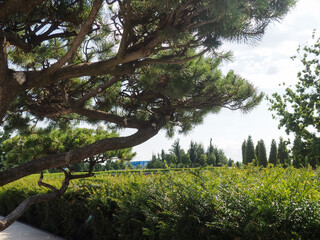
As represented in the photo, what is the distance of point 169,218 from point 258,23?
2138mm

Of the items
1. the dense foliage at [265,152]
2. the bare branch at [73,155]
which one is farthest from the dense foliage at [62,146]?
the dense foliage at [265,152]

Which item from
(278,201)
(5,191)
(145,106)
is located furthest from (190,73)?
(5,191)

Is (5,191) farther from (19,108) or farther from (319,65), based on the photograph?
(319,65)

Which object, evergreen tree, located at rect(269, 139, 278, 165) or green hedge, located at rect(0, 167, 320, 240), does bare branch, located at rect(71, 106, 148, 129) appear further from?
evergreen tree, located at rect(269, 139, 278, 165)

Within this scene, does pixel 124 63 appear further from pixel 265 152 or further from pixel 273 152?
pixel 265 152

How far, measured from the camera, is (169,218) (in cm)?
303

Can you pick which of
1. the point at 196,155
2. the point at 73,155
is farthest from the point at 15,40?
the point at 196,155

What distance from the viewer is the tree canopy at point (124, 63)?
9.88ft

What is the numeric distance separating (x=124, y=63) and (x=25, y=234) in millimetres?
4119

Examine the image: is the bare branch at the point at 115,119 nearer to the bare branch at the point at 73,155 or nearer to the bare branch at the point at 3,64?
the bare branch at the point at 73,155

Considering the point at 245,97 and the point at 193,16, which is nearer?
the point at 193,16

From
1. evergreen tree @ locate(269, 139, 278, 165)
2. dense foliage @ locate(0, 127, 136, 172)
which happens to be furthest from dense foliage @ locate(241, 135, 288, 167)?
dense foliage @ locate(0, 127, 136, 172)

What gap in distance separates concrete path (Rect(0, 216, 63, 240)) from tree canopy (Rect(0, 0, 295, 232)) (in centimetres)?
140

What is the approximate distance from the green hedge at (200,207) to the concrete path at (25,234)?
0.53m
